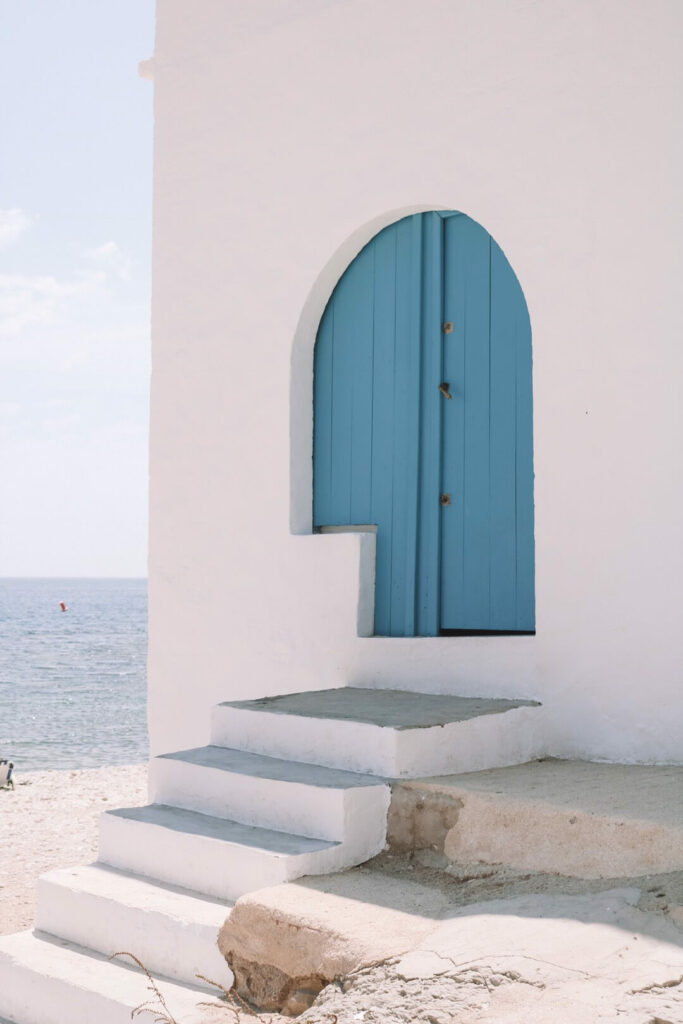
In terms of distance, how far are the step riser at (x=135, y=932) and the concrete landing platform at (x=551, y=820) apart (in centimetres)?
81

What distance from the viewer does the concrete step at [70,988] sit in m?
3.53

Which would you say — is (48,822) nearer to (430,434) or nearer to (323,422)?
(323,422)

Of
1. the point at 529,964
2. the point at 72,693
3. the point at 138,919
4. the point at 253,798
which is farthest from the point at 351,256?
the point at 72,693

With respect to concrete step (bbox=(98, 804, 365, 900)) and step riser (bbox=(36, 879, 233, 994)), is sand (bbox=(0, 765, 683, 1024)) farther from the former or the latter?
concrete step (bbox=(98, 804, 365, 900))

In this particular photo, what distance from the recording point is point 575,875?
356 centimetres

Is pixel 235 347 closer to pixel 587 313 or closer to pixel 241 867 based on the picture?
pixel 587 313

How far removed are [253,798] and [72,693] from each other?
31.6m

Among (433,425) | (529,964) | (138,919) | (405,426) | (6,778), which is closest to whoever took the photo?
(529,964)

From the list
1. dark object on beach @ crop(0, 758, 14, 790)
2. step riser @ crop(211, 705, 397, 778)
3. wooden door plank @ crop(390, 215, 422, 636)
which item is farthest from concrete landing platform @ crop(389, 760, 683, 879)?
dark object on beach @ crop(0, 758, 14, 790)

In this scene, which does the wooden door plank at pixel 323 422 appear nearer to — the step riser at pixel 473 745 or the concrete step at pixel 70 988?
the step riser at pixel 473 745

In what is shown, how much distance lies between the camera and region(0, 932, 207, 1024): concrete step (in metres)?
3.53

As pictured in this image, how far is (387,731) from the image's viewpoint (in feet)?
14.0

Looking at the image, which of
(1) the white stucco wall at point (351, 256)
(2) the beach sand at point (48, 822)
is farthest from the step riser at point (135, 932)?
(2) the beach sand at point (48, 822)

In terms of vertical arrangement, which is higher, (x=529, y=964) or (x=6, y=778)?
(x=529, y=964)
